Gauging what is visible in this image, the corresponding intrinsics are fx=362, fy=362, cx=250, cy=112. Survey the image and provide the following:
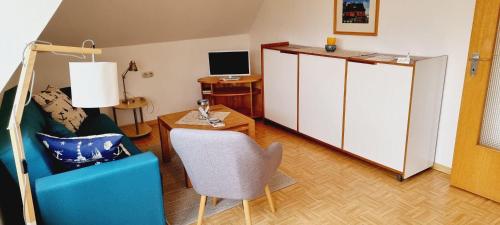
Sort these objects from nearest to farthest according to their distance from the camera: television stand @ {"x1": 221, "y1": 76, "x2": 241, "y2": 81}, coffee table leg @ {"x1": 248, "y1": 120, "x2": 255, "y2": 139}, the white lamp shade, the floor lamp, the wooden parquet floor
→ the floor lamp < the white lamp shade < the wooden parquet floor < coffee table leg @ {"x1": 248, "y1": 120, "x2": 255, "y2": 139} < television stand @ {"x1": 221, "y1": 76, "x2": 241, "y2": 81}

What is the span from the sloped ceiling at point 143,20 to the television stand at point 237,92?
0.74 m

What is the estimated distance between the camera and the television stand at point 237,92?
468 centimetres

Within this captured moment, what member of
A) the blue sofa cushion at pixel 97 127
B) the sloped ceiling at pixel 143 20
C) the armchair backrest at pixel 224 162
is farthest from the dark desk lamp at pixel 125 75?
the armchair backrest at pixel 224 162

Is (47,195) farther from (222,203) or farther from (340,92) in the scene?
(340,92)

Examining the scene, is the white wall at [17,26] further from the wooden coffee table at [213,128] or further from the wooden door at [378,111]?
the wooden door at [378,111]

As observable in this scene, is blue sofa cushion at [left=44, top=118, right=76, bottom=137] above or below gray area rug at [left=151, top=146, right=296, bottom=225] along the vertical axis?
above

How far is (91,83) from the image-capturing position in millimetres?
1690

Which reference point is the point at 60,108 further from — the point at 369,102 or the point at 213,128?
the point at 369,102

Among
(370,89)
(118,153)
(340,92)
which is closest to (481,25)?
(370,89)

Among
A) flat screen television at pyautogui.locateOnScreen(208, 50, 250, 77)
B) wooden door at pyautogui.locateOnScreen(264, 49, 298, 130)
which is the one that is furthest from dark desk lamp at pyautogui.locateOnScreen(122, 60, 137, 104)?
wooden door at pyautogui.locateOnScreen(264, 49, 298, 130)

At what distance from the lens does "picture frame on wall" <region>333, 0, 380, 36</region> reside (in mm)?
3596

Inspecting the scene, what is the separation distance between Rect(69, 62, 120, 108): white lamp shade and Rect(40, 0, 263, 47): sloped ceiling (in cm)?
222

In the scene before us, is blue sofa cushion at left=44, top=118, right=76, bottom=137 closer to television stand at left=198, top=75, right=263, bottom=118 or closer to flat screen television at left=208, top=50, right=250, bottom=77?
television stand at left=198, top=75, right=263, bottom=118

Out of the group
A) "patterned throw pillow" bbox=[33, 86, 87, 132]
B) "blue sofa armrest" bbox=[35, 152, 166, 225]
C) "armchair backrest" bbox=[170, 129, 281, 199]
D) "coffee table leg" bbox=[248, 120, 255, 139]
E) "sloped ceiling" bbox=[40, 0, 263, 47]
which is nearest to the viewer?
"blue sofa armrest" bbox=[35, 152, 166, 225]
